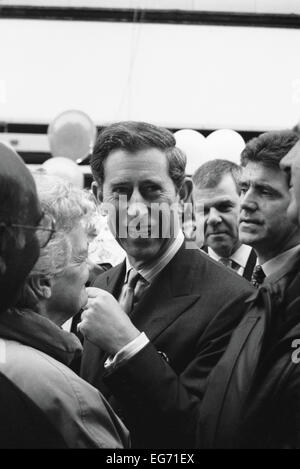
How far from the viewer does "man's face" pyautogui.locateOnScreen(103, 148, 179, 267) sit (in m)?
1.67

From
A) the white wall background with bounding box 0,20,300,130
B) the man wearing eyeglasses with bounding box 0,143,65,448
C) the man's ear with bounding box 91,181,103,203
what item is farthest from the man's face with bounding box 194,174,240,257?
the white wall background with bounding box 0,20,300,130

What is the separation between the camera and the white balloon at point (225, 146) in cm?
393

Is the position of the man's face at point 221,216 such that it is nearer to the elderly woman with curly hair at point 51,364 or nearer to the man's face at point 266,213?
the man's face at point 266,213

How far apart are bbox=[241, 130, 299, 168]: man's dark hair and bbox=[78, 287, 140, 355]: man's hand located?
600 mm

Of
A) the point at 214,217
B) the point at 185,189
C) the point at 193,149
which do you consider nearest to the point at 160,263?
the point at 185,189

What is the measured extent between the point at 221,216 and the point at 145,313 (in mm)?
962

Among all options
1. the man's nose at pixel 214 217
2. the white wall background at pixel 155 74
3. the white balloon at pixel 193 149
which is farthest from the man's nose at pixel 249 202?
the white wall background at pixel 155 74

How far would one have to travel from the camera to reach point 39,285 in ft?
4.34

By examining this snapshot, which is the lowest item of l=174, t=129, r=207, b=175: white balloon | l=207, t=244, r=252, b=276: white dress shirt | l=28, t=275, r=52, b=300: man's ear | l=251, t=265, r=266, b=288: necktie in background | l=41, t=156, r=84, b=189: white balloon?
l=41, t=156, r=84, b=189: white balloon

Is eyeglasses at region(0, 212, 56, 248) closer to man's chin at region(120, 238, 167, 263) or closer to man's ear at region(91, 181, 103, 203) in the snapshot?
man's chin at region(120, 238, 167, 263)

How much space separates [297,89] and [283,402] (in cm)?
440

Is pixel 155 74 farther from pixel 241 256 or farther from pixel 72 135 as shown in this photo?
pixel 241 256
